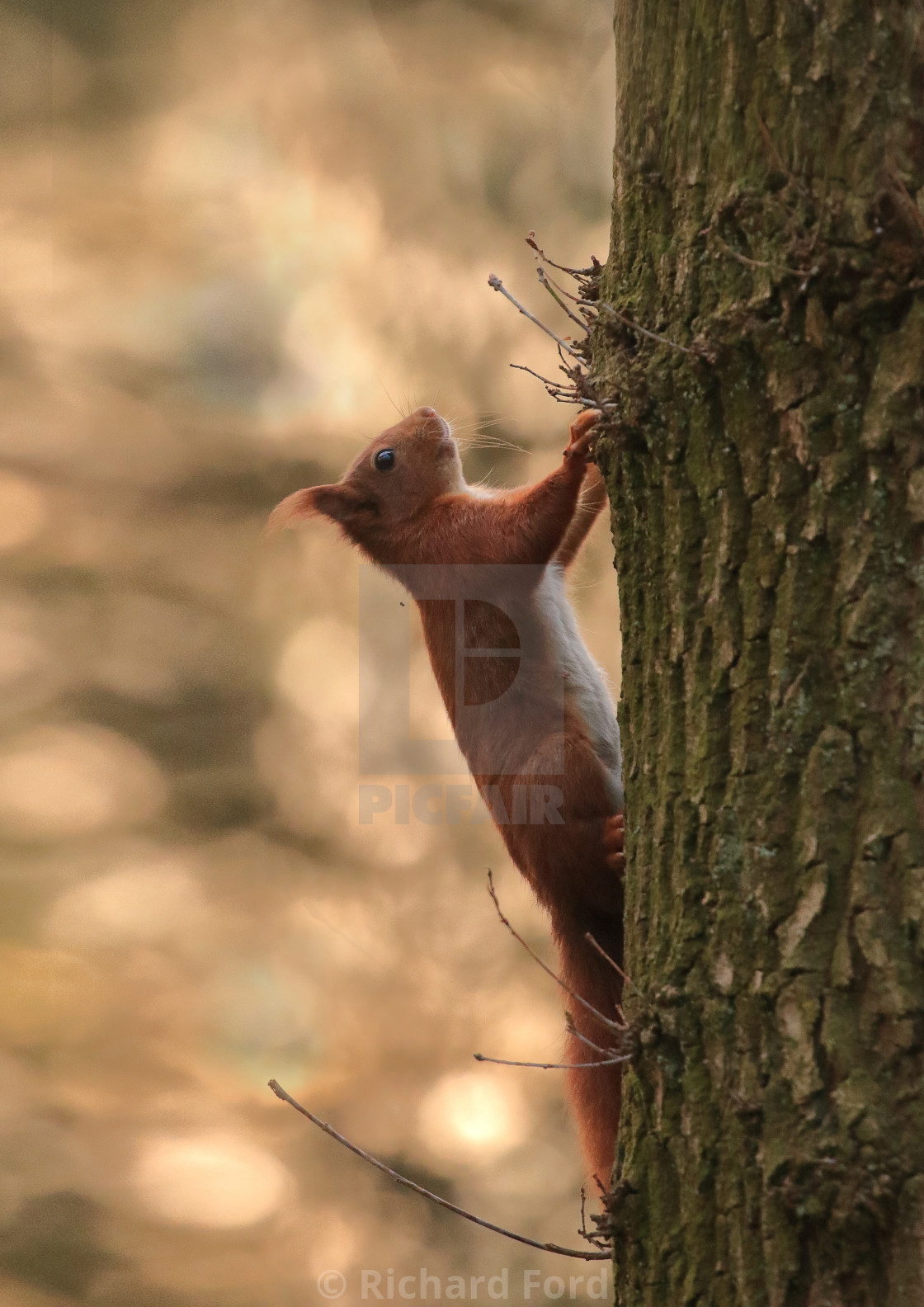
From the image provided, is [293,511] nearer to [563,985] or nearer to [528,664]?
[528,664]

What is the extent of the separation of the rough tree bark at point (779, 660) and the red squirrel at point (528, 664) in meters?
0.51

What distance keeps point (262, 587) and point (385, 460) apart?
1502mm

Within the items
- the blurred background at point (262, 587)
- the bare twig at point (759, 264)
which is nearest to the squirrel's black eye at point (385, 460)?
the blurred background at point (262, 587)

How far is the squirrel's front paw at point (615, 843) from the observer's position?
2.24 metres

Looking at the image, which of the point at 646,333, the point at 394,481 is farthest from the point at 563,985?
the point at 394,481

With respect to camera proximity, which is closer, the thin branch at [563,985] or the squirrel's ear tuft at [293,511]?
the thin branch at [563,985]

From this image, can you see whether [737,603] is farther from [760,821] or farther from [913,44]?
[913,44]

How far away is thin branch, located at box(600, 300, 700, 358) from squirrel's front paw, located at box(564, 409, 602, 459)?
0.93ft

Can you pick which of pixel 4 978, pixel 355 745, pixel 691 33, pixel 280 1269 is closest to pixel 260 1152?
pixel 280 1269

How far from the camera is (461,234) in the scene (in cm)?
448

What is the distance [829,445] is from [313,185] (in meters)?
3.51

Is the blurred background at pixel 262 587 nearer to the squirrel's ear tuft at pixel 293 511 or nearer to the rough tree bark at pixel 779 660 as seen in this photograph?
the squirrel's ear tuft at pixel 293 511

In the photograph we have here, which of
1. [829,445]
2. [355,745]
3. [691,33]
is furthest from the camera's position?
[355,745]

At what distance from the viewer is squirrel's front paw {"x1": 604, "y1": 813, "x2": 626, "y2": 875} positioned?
224 centimetres
